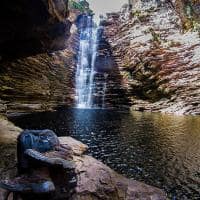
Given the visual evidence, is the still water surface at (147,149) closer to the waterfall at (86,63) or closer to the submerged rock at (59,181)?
the submerged rock at (59,181)

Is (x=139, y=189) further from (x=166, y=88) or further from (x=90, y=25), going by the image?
(x=90, y=25)

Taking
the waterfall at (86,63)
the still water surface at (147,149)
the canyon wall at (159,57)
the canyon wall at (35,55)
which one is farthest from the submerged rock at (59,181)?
the waterfall at (86,63)

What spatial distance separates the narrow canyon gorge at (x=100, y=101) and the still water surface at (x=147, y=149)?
3.1 inches

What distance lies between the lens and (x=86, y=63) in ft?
250

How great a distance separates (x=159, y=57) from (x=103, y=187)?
57647 millimetres

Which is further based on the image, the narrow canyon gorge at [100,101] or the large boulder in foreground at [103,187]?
Answer: the large boulder in foreground at [103,187]

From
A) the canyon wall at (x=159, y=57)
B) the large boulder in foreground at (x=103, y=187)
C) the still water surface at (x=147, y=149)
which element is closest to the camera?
the large boulder in foreground at (x=103, y=187)

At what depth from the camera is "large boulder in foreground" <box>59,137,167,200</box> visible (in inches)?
513

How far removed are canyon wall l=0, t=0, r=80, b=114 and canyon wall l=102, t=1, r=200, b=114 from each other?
14.0m

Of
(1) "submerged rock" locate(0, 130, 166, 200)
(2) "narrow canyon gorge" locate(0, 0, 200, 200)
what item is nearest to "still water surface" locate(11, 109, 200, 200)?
(2) "narrow canyon gorge" locate(0, 0, 200, 200)

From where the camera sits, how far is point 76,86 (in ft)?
228

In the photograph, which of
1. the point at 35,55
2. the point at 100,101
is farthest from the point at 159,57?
the point at 35,55

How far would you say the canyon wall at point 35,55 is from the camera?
96.6 ft

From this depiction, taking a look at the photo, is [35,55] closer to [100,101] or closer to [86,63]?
[100,101]
